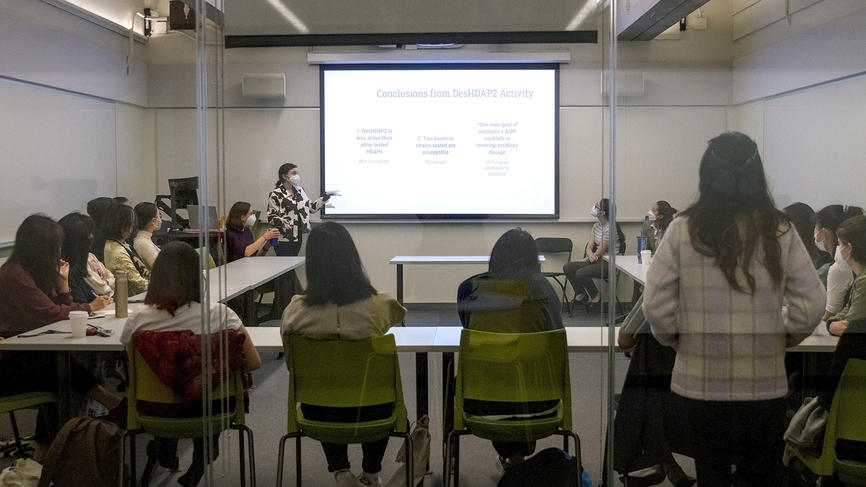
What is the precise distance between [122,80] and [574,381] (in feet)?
7.15

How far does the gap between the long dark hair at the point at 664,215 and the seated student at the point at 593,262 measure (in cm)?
14

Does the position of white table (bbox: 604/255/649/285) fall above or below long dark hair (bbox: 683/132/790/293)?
below

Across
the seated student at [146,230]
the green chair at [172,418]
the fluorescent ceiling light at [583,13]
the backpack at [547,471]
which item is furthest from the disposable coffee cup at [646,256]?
the seated student at [146,230]

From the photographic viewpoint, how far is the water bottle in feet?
9.91

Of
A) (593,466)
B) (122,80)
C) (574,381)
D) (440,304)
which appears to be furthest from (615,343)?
(122,80)

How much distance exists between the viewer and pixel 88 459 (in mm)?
2990

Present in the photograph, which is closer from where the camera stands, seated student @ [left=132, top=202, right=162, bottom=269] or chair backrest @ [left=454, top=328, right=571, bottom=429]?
chair backrest @ [left=454, top=328, right=571, bottom=429]

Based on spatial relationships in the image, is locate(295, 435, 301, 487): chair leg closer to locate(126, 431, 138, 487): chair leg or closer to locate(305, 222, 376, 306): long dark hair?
locate(305, 222, 376, 306): long dark hair

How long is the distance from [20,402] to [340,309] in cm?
152

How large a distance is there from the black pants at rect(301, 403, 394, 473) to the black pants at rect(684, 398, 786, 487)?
1141mm

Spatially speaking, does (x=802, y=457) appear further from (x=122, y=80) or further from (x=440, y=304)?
(x=122, y=80)

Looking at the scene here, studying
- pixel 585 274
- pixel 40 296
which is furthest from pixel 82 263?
pixel 585 274

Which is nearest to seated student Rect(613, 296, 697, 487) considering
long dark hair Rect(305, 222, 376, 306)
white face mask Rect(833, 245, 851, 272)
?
white face mask Rect(833, 245, 851, 272)

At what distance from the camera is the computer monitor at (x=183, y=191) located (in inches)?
115
